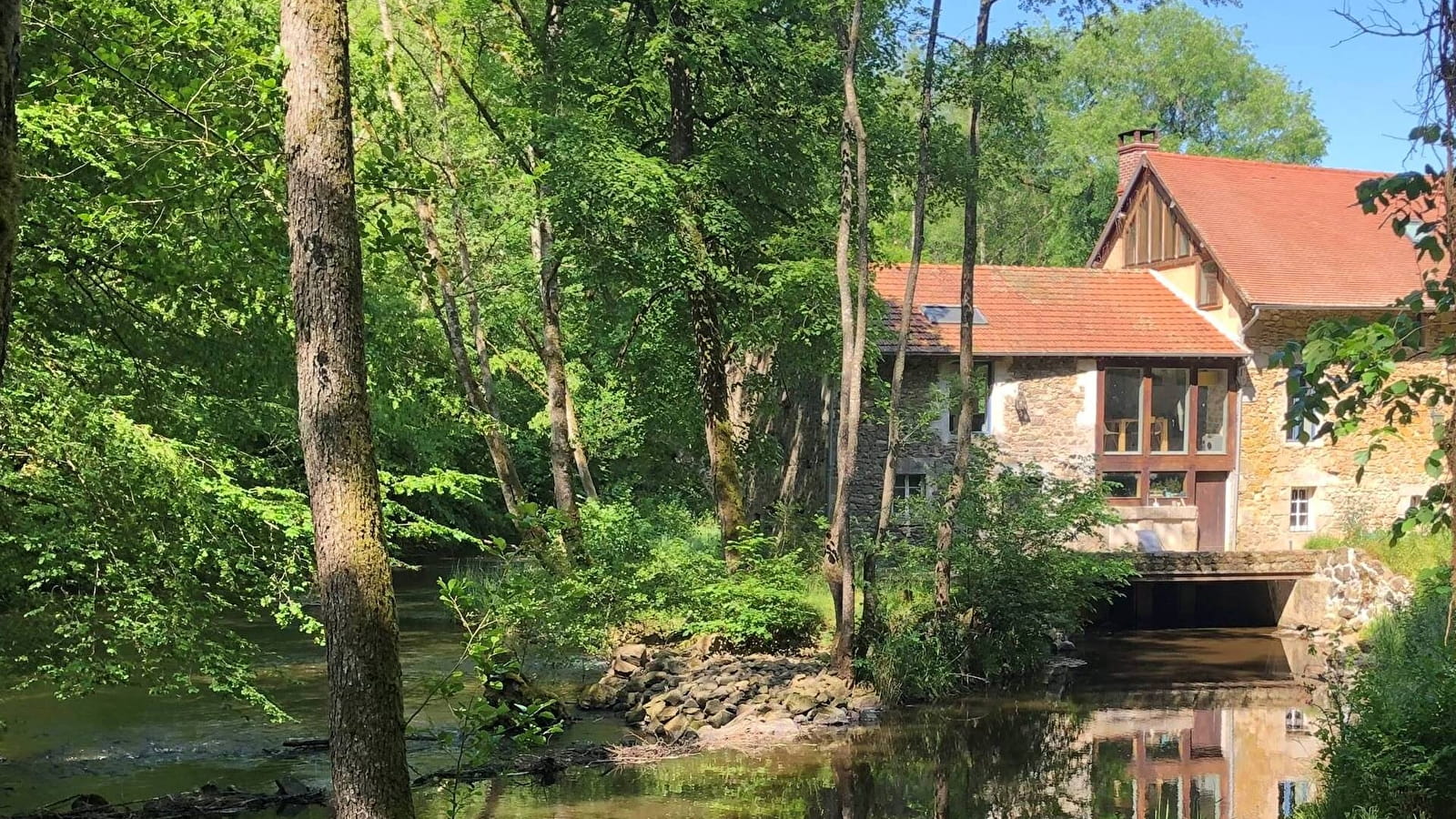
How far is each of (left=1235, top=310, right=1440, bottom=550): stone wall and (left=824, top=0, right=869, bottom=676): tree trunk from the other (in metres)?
12.2

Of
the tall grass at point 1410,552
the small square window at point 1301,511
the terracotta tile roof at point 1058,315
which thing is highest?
the terracotta tile roof at point 1058,315

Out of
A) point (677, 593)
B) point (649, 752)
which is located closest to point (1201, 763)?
point (649, 752)

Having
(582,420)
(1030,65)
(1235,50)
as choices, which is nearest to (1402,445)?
(1030,65)

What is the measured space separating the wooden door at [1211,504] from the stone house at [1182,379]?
3cm

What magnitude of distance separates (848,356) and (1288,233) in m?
14.8

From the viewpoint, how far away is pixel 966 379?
51.0ft

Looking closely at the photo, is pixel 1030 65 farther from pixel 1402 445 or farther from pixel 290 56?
pixel 1402 445

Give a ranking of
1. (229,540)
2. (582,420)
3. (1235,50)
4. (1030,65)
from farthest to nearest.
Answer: (1235,50) < (582,420) < (1030,65) < (229,540)

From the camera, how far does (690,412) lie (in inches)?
754

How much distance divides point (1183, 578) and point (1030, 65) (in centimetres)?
929

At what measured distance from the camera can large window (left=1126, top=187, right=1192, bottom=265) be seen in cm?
2555

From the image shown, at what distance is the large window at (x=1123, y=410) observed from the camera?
23.9 metres

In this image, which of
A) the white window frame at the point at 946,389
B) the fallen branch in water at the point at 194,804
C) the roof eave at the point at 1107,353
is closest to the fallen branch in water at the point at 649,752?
the fallen branch in water at the point at 194,804

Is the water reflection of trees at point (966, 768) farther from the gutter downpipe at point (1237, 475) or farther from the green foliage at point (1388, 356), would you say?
the gutter downpipe at point (1237, 475)
